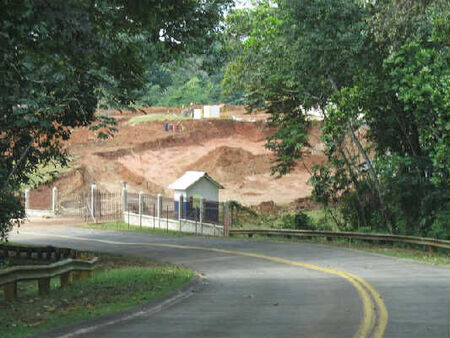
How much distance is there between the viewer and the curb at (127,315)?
1134 cm

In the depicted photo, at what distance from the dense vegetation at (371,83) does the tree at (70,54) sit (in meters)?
5.43

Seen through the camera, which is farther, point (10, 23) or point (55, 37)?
point (55, 37)

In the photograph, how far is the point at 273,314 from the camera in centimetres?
1315

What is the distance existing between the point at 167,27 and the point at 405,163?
12.9 metres

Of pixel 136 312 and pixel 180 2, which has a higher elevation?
pixel 180 2

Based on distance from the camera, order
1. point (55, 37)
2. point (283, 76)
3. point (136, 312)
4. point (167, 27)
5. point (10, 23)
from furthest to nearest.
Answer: point (283, 76), point (167, 27), point (136, 312), point (55, 37), point (10, 23)

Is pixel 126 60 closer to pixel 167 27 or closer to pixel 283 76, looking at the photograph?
pixel 167 27

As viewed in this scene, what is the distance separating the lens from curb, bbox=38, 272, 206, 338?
11.3 meters

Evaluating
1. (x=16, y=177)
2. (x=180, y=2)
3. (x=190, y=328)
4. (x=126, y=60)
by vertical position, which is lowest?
(x=190, y=328)

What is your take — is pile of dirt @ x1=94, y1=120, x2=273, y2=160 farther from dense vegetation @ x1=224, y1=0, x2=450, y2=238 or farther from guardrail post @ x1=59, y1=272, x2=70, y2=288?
guardrail post @ x1=59, y1=272, x2=70, y2=288

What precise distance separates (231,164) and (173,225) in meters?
33.1

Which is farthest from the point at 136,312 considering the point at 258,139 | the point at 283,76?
the point at 258,139

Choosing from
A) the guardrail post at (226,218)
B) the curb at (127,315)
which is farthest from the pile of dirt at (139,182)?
the curb at (127,315)

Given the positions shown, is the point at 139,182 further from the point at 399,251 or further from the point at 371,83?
the point at 399,251
